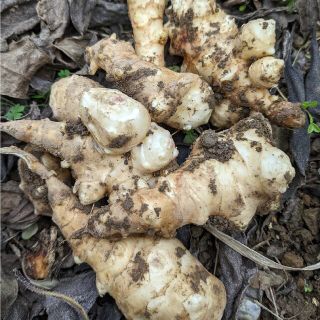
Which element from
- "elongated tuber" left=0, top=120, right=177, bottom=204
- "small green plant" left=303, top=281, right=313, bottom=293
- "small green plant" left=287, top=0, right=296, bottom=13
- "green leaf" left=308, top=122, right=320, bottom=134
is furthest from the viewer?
"small green plant" left=287, top=0, right=296, bottom=13

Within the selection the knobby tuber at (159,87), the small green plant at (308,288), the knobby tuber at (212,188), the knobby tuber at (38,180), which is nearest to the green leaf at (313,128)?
the knobby tuber at (212,188)

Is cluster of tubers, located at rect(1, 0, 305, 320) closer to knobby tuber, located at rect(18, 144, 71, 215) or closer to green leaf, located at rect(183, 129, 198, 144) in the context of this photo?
knobby tuber, located at rect(18, 144, 71, 215)

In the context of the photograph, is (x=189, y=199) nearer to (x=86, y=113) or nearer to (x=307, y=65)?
(x=86, y=113)

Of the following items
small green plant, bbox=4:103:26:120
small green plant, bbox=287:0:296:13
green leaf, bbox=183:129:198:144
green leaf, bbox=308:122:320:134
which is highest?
small green plant, bbox=287:0:296:13

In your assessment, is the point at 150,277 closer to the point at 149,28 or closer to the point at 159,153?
the point at 159,153

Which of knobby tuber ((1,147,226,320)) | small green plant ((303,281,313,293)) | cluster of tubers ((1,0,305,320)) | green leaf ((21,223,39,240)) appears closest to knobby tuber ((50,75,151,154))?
cluster of tubers ((1,0,305,320))

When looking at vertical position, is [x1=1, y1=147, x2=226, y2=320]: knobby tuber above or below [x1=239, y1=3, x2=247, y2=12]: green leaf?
below

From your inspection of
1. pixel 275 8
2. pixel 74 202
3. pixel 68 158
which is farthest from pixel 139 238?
pixel 275 8
